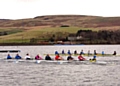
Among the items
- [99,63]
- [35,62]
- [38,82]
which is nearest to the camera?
[38,82]

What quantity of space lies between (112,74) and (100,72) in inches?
102

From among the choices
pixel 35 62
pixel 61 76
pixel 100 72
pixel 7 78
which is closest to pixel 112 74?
pixel 100 72

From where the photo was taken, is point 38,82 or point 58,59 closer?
point 38,82

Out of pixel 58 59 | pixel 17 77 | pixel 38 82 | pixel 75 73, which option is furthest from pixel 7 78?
pixel 58 59

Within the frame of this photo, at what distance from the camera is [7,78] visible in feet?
159

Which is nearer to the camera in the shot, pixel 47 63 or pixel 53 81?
pixel 53 81

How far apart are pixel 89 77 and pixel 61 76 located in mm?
3927

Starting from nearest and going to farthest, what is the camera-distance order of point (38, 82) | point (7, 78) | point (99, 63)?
point (38, 82)
point (7, 78)
point (99, 63)

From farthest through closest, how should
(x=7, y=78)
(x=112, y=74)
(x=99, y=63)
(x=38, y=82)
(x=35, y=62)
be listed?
(x=35, y=62), (x=99, y=63), (x=112, y=74), (x=7, y=78), (x=38, y=82)

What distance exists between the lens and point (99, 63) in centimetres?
6303

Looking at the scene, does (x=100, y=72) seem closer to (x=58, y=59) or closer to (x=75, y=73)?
(x=75, y=73)

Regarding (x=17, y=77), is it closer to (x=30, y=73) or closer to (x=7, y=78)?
(x=7, y=78)

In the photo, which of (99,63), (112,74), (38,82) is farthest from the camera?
(99,63)

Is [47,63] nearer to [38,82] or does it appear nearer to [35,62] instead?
[35,62]
